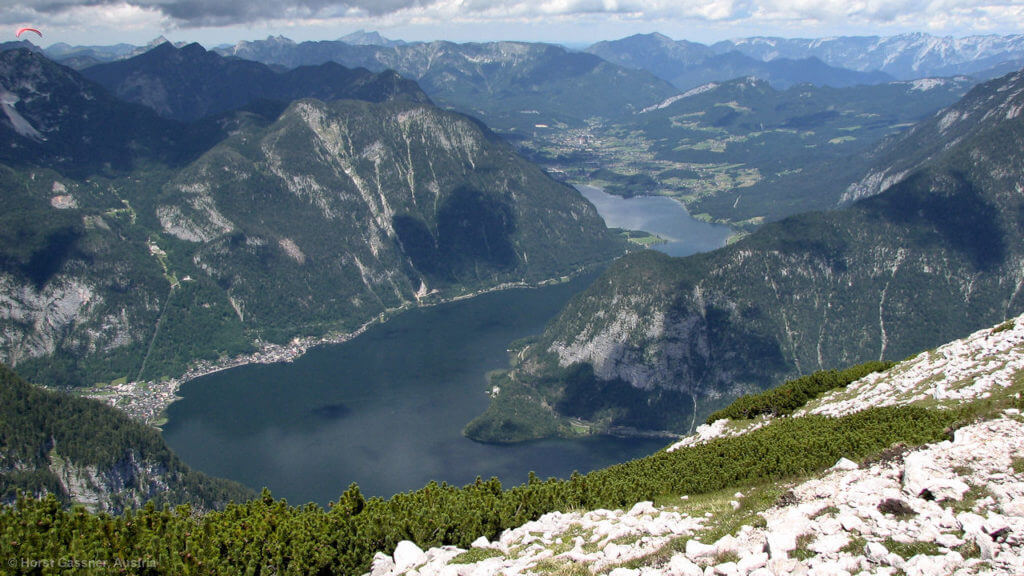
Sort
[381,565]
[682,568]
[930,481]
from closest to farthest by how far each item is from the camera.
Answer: [682,568]
[930,481]
[381,565]

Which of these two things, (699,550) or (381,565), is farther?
(381,565)

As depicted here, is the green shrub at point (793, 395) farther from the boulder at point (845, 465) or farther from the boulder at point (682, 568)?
the boulder at point (682, 568)

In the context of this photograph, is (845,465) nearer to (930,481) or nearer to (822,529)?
(930,481)

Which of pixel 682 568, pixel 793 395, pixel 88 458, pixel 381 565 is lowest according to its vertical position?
pixel 88 458

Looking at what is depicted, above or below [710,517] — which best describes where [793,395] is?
below

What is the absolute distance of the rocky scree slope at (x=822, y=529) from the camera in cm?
2580

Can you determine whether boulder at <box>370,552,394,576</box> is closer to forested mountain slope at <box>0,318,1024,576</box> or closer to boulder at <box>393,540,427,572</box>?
forested mountain slope at <box>0,318,1024,576</box>

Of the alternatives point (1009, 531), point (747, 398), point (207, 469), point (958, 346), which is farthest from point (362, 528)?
point (207, 469)

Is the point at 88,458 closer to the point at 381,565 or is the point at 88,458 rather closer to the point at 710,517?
the point at 381,565

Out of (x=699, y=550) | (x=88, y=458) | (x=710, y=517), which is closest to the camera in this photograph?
(x=699, y=550)

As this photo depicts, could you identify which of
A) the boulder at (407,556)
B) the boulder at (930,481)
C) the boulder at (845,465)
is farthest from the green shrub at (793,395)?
the boulder at (407,556)

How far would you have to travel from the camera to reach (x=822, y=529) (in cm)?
2888

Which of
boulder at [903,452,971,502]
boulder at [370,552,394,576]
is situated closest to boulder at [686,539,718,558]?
boulder at [903,452,971,502]

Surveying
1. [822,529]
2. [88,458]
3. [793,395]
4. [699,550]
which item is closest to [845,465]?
[822,529]
